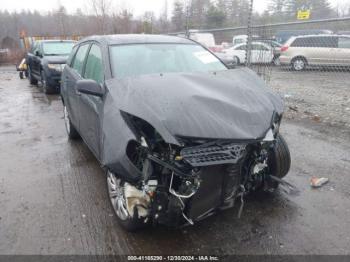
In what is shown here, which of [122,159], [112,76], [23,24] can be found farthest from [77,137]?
[23,24]

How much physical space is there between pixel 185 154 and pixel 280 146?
1543 mm

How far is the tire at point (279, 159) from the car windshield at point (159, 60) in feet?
3.96

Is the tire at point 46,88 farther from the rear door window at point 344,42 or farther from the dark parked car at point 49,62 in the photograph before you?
the rear door window at point 344,42

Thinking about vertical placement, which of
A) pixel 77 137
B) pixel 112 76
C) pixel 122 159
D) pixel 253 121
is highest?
pixel 112 76

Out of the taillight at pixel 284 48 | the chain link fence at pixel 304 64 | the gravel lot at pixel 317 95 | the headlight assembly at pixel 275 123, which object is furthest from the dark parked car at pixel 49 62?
the taillight at pixel 284 48

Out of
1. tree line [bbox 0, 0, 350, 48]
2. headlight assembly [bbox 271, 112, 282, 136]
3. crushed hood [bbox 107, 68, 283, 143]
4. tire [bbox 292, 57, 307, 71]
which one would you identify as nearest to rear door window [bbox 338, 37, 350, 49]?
tire [bbox 292, 57, 307, 71]

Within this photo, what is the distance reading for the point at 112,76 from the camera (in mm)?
3227

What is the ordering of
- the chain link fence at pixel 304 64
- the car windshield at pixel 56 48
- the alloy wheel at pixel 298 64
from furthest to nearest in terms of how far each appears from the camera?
the alloy wheel at pixel 298 64 < the car windshield at pixel 56 48 < the chain link fence at pixel 304 64

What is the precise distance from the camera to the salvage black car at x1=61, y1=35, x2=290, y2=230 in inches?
90.0

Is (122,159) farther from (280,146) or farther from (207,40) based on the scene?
(207,40)

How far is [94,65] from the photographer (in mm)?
3773

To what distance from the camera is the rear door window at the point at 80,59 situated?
170 inches

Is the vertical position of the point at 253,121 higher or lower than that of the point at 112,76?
lower

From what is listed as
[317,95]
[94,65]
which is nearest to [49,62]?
[94,65]
